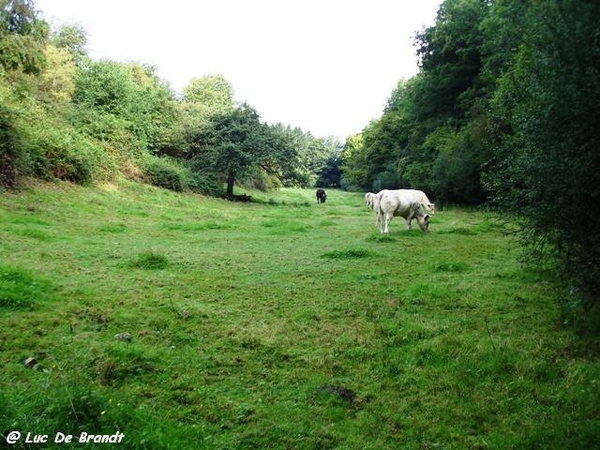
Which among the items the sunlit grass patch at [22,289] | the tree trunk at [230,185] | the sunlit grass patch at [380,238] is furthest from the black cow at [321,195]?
the sunlit grass patch at [22,289]

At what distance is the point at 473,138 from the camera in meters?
26.1

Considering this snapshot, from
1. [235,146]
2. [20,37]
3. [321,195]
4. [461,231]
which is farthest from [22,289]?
[321,195]

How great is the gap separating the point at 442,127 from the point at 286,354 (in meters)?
32.0

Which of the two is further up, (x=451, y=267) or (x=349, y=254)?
(x=451, y=267)

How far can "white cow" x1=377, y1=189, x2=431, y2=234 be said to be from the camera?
16391mm

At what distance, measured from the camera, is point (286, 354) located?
604cm

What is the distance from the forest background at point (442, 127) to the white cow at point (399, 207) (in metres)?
3.47

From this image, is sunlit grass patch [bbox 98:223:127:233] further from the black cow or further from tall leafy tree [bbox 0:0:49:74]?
the black cow

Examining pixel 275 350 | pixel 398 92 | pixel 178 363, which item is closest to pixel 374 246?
pixel 275 350

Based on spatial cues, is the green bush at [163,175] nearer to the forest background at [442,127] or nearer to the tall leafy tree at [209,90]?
the forest background at [442,127]

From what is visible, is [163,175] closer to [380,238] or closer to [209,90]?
[380,238]

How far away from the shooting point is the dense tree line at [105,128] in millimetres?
20688

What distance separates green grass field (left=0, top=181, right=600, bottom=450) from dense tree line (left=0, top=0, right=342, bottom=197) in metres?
10.5

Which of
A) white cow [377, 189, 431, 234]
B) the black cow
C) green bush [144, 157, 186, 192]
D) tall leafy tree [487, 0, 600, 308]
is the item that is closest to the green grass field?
tall leafy tree [487, 0, 600, 308]
